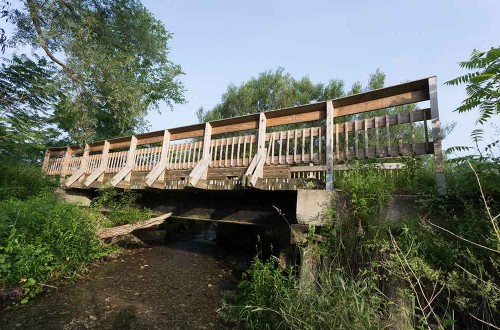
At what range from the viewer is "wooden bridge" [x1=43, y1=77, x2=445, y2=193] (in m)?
3.73

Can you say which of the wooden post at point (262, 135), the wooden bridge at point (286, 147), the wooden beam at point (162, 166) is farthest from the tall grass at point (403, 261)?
the wooden beam at point (162, 166)

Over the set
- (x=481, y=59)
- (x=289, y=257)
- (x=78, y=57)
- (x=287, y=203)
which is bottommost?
(x=289, y=257)

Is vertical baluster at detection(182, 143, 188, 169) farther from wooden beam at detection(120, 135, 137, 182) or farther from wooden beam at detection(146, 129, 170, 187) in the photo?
wooden beam at detection(120, 135, 137, 182)

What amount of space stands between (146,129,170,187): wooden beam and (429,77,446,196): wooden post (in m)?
5.36

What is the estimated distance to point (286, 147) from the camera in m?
4.91

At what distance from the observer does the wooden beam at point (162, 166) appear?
18.9ft

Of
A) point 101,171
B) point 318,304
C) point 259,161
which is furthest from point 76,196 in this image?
point 318,304

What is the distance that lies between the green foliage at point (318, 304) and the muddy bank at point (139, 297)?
62 cm

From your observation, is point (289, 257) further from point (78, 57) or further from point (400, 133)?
point (78, 57)

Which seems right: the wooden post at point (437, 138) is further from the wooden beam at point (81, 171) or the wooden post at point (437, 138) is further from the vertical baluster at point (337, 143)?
the wooden beam at point (81, 171)

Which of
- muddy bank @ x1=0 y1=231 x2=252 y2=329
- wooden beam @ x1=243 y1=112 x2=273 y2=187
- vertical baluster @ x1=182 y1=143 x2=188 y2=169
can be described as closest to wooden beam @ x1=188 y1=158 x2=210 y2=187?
vertical baluster @ x1=182 y1=143 x2=188 y2=169

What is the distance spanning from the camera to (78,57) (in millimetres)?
7785

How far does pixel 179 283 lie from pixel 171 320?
149 cm

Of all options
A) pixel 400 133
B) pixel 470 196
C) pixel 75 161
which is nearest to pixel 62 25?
pixel 75 161
